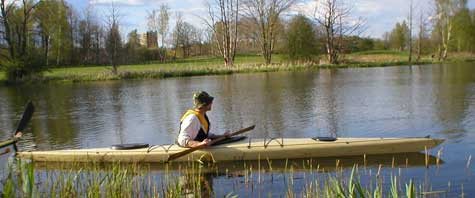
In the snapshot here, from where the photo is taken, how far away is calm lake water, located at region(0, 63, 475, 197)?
8383 mm

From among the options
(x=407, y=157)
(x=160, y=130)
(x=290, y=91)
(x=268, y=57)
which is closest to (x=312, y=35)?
(x=268, y=57)

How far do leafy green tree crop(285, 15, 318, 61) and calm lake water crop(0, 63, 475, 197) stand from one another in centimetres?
1666

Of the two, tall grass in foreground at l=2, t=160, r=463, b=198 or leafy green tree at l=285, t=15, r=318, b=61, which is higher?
leafy green tree at l=285, t=15, r=318, b=61

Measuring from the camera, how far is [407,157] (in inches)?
299

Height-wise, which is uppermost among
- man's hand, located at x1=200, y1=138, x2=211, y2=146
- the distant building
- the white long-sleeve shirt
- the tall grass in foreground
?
the distant building

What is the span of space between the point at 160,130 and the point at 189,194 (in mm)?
5629

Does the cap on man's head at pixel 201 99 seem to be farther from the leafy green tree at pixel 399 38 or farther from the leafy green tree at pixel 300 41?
the leafy green tree at pixel 399 38

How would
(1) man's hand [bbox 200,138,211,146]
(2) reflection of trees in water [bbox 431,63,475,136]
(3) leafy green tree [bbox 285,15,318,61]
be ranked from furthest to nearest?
(3) leafy green tree [bbox 285,15,318,61] → (2) reflection of trees in water [bbox 431,63,475,136] → (1) man's hand [bbox 200,138,211,146]

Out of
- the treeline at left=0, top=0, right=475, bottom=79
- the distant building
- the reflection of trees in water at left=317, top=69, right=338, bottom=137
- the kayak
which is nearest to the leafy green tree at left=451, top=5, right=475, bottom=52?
the treeline at left=0, top=0, right=475, bottom=79

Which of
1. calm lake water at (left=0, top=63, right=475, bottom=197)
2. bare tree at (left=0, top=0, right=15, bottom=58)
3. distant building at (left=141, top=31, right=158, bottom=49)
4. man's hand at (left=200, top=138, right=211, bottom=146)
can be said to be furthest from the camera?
distant building at (left=141, top=31, right=158, bottom=49)

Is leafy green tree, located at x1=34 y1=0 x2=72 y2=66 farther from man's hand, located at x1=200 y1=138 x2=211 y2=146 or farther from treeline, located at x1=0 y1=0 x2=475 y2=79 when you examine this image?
man's hand, located at x1=200 y1=138 x2=211 y2=146

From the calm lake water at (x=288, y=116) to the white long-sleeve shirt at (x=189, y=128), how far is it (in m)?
0.88

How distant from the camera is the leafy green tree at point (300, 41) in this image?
37562mm

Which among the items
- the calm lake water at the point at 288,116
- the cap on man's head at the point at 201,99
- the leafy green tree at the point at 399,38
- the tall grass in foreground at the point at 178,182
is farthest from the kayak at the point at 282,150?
the leafy green tree at the point at 399,38
